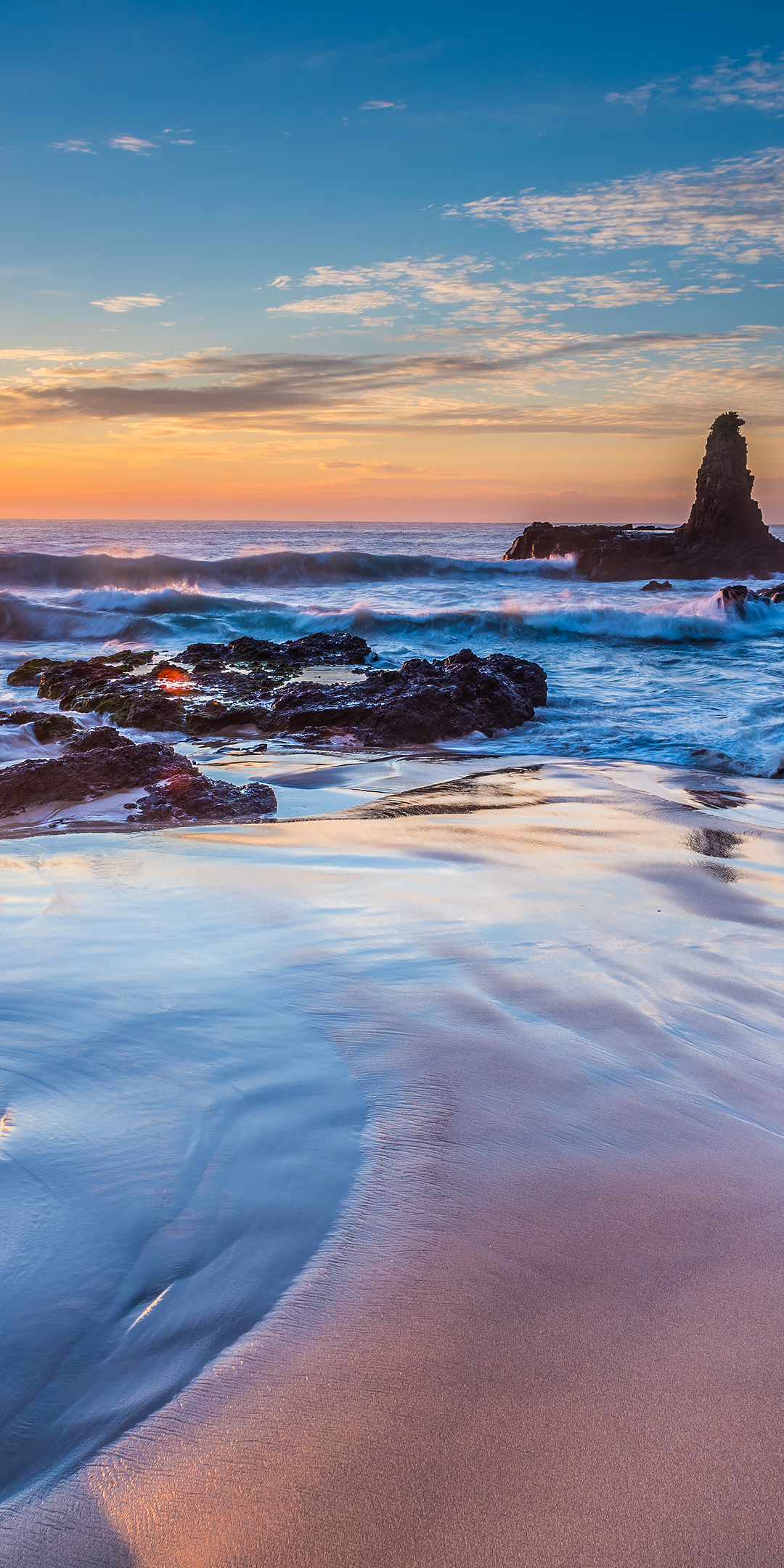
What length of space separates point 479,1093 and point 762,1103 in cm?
70

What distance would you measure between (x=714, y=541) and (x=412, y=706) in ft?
125

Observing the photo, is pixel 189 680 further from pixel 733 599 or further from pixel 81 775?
pixel 733 599

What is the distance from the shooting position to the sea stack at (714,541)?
1596 inches

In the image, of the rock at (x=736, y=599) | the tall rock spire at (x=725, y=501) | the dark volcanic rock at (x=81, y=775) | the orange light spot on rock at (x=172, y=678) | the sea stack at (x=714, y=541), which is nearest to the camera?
the dark volcanic rock at (x=81, y=775)

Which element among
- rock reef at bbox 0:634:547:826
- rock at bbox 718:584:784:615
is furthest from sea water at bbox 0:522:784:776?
rock reef at bbox 0:634:547:826

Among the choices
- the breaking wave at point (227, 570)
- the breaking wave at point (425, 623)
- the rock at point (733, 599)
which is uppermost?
the breaking wave at point (227, 570)

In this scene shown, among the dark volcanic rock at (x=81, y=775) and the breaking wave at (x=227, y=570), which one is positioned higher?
the breaking wave at (x=227, y=570)

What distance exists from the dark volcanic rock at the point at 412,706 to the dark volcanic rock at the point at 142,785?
2737 millimetres

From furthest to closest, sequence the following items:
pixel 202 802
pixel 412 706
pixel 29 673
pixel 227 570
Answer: pixel 227 570, pixel 29 673, pixel 412 706, pixel 202 802

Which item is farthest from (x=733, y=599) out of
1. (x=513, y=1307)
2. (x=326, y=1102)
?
(x=513, y=1307)

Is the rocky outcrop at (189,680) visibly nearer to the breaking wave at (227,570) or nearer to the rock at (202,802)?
the rock at (202,802)

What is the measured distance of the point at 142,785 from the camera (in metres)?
5.76

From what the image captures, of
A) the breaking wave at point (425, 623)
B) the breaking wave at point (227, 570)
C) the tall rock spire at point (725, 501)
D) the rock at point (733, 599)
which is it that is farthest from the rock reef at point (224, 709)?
the tall rock spire at point (725, 501)

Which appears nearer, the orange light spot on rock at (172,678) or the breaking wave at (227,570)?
the orange light spot on rock at (172,678)
